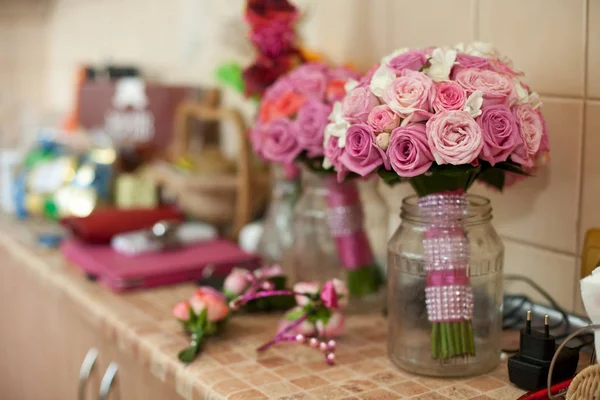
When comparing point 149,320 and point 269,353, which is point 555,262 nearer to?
point 269,353

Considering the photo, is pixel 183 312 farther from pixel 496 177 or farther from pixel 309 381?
pixel 496 177

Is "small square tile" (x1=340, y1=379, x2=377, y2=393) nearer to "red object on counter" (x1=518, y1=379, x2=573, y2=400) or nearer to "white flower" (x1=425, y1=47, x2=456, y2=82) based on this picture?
"red object on counter" (x1=518, y1=379, x2=573, y2=400)

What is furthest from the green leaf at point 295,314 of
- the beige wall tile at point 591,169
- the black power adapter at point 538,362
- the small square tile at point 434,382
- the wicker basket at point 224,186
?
the wicker basket at point 224,186

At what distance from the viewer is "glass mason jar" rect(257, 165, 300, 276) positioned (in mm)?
1523

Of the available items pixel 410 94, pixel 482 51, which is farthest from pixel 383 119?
pixel 482 51

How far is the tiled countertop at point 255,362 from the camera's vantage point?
101cm

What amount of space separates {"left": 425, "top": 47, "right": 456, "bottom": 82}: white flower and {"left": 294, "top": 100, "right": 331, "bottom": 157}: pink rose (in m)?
0.25

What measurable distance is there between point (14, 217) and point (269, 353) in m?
1.18

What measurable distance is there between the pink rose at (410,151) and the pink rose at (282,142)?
32 centimetres


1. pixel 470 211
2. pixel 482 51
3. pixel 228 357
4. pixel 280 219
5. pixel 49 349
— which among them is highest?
pixel 482 51

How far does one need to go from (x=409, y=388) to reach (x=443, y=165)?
279 millimetres

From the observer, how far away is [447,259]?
104 cm

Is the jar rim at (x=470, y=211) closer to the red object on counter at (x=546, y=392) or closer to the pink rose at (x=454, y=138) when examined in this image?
the pink rose at (x=454, y=138)

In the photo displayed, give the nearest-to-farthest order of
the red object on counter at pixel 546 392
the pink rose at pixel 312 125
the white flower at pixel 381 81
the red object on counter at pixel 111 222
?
the red object on counter at pixel 546 392
the white flower at pixel 381 81
the pink rose at pixel 312 125
the red object on counter at pixel 111 222
